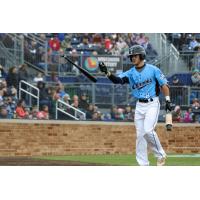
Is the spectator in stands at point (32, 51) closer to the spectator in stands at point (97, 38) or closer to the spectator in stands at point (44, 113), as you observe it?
the spectator in stands at point (44, 113)

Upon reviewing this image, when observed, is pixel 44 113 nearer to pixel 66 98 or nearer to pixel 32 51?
pixel 66 98

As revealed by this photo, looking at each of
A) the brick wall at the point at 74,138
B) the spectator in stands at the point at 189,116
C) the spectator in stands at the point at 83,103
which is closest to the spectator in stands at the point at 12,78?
the brick wall at the point at 74,138

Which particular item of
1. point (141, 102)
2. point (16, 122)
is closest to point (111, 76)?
point (141, 102)

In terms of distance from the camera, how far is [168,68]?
22.0 m

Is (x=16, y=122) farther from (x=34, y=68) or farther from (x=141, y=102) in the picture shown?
(x=141, y=102)

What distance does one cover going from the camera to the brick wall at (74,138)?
20.9m

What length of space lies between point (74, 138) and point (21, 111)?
5.74ft

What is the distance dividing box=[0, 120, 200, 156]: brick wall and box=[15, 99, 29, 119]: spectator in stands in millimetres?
147

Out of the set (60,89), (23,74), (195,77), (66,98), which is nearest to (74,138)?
(66,98)

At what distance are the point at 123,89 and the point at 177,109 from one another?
179cm

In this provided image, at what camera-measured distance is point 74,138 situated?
21375 mm

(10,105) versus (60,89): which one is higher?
(60,89)

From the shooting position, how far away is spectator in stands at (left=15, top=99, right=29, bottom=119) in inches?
825

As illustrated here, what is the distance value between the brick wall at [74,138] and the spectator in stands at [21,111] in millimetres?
147
